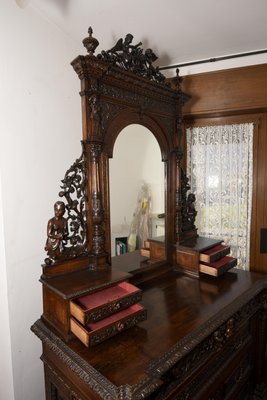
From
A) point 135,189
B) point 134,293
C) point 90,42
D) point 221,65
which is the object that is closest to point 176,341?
point 134,293

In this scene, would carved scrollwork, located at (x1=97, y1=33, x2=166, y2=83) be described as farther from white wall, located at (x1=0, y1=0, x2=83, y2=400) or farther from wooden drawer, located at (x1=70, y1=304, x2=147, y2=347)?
wooden drawer, located at (x1=70, y1=304, x2=147, y2=347)

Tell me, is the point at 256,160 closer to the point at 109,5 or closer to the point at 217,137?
the point at 217,137

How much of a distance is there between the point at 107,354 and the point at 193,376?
1.23ft

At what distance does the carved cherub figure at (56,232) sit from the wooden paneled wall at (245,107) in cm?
129

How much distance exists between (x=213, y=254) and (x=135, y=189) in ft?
1.86

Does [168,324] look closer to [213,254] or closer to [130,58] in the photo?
[213,254]

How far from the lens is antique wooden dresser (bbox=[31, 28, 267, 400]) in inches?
34.4

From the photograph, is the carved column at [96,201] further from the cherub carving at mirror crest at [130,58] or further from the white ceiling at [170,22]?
the white ceiling at [170,22]

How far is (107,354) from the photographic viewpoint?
865 mm

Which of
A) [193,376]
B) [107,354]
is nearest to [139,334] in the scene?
[107,354]

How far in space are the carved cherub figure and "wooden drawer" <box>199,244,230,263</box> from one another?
2.63 feet

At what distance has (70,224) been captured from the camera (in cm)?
115

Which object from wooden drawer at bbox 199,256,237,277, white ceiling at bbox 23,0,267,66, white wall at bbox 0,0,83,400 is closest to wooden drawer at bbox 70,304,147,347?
white wall at bbox 0,0,83,400

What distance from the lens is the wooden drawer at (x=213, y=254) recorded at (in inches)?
57.3
